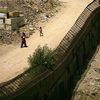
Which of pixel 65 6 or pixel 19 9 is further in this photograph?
pixel 65 6

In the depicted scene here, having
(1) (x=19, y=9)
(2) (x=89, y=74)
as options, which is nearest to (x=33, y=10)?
(1) (x=19, y=9)

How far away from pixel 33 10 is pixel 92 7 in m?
7.61

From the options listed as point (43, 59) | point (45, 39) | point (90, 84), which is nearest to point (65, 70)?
point (43, 59)

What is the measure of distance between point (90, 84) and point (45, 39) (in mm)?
8078

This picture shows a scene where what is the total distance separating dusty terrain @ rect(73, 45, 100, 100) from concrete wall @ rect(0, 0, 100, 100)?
67cm

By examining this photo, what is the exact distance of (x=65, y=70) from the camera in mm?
31172

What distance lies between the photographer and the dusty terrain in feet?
105

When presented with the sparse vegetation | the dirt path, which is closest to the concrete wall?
the sparse vegetation

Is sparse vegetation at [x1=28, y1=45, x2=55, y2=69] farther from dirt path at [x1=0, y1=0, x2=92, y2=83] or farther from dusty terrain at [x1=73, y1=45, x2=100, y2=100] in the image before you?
dusty terrain at [x1=73, y1=45, x2=100, y2=100]

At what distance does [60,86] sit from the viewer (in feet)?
97.9

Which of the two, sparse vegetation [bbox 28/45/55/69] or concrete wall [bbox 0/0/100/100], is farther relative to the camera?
sparse vegetation [bbox 28/45/55/69]

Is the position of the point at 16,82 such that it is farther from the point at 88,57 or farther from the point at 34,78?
the point at 88,57

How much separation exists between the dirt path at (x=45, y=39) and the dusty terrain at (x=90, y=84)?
4193 mm

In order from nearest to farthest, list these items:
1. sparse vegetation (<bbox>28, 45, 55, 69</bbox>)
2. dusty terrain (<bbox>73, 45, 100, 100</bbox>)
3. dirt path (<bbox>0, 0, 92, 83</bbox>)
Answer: sparse vegetation (<bbox>28, 45, 55, 69</bbox>)
dusty terrain (<bbox>73, 45, 100, 100</bbox>)
dirt path (<bbox>0, 0, 92, 83</bbox>)
